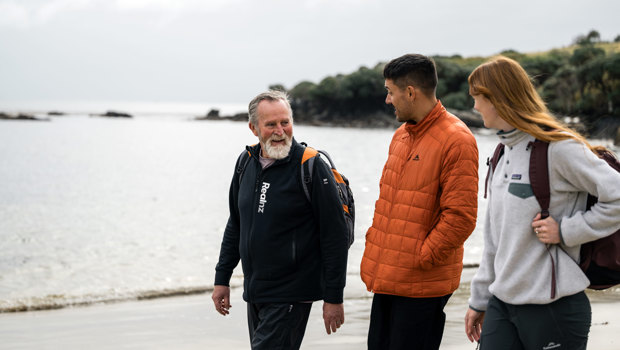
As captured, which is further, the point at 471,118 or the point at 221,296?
the point at 471,118

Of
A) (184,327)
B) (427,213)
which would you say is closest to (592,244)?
(427,213)

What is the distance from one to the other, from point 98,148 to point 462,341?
6084 centimetres

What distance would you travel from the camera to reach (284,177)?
11.2 ft

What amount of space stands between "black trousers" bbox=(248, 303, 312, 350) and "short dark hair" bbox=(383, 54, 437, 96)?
1332mm

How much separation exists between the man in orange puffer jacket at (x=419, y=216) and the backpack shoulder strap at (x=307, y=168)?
40cm

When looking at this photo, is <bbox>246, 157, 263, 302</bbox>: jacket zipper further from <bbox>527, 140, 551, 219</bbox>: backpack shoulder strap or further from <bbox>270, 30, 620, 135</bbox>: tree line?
<bbox>270, 30, 620, 135</bbox>: tree line

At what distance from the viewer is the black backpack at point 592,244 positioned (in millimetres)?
2346

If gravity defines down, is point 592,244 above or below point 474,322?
above

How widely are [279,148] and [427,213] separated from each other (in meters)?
0.87

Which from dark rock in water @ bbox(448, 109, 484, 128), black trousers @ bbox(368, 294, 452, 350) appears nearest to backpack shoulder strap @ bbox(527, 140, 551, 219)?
black trousers @ bbox(368, 294, 452, 350)

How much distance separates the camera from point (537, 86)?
65.4 meters

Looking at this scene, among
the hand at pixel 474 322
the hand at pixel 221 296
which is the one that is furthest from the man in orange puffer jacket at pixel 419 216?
the hand at pixel 221 296

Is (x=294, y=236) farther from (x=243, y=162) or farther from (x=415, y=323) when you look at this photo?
(x=415, y=323)

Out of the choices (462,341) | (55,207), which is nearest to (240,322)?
(462,341)
